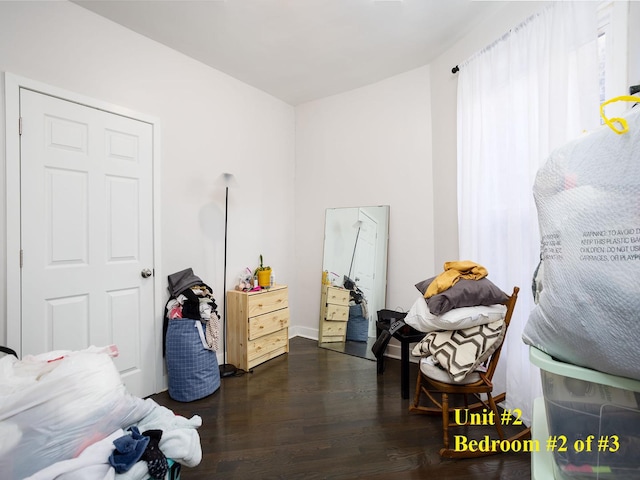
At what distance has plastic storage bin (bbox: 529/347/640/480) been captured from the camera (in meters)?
0.60

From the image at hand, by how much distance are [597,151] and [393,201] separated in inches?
94.1

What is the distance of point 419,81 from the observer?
279 cm

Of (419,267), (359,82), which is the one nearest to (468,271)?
(419,267)

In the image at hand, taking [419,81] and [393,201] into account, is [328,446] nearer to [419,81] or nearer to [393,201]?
[393,201]

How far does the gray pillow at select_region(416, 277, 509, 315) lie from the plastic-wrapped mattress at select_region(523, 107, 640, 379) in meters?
0.97

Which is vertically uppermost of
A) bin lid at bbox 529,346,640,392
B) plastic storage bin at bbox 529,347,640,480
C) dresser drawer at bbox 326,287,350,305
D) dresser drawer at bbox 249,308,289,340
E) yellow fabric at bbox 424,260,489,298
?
yellow fabric at bbox 424,260,489,298

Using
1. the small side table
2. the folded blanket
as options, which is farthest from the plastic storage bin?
the small side table

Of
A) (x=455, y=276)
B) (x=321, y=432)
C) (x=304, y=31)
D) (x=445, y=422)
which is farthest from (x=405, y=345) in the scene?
(x=304, y=31)

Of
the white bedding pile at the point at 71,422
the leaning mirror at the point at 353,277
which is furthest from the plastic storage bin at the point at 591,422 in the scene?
the leaning mirror at the point at 353,277

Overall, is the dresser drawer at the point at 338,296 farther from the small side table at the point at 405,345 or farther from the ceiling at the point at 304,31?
the ceiling at the point at 304,31

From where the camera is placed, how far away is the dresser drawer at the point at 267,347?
2715mm

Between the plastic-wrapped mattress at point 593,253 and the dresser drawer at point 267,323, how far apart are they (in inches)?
93.7

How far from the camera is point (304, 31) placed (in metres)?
2.30

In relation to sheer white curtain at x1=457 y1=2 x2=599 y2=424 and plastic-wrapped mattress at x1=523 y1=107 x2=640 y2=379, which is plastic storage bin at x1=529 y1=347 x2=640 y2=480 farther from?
sheer white curtain at x1=457 y1=2 x2=599 y2=424
